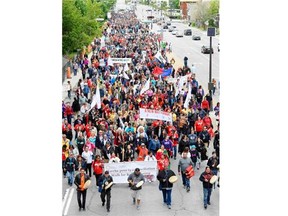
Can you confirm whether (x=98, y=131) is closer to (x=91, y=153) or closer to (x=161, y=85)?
(x=91, y=153)

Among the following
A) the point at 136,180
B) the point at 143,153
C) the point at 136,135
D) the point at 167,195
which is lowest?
the point at 167,195

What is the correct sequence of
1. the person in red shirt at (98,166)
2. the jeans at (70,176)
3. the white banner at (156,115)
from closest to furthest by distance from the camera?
1. the person in red shirt at (98,166)
2. the jeans at (70,176)
3. the white banner at (156,115)

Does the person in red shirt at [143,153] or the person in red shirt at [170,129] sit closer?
the person in red shirt at [143,153]

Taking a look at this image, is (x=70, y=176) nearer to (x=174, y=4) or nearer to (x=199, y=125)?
(x=199, y=125)

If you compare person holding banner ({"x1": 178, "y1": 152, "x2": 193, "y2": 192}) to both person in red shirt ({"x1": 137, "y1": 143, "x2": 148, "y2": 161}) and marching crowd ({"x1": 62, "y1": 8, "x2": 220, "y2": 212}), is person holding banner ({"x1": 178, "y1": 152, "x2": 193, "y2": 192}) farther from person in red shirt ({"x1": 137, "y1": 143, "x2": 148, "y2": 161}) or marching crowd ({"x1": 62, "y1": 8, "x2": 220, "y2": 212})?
person in red shirt ({"x1": 137, "y1": 143, "x2": 148, "y2": 161})

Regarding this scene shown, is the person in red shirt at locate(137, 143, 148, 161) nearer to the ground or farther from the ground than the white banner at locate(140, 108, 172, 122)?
nearer to the ground

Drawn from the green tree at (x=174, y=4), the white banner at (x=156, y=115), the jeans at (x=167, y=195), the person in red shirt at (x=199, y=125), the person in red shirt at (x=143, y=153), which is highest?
the green tree at (x=174, y=4)

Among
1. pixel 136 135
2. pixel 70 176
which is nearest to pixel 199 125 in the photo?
pixel 136 135

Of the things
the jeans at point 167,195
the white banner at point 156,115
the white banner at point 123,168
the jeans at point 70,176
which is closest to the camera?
the jeans at point 167,195

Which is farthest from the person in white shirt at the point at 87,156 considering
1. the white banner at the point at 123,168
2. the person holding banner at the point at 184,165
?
the person holding banner at the point at 184,165

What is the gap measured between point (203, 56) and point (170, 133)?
40.8 m

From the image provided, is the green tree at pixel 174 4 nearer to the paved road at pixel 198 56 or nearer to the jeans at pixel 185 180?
the paved road at pixel 198 56

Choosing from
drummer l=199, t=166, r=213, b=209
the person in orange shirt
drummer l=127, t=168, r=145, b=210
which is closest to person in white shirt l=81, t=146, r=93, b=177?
the person in orange shirt

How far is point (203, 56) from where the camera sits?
57.8 m
